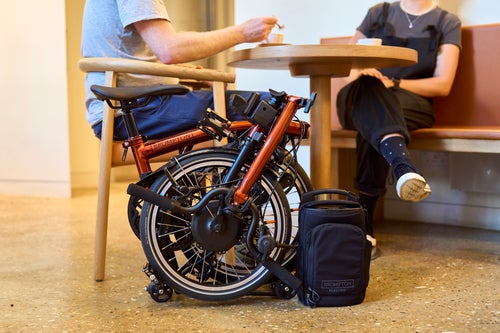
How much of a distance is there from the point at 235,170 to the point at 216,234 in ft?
0.58

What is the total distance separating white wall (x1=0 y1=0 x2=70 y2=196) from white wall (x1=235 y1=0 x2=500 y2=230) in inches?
50.4

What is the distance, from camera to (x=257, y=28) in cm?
184

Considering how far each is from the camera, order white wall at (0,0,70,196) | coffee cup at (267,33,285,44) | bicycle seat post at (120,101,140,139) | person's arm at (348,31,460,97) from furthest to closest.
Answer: white wall at (0,0,70,196) → person's arm at (348,31,460,97) → coffee cup at (267,33,285,44) → bicycle seat post at (120,101,140,139)

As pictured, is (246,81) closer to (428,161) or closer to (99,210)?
(428,161)

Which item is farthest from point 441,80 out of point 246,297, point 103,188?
point 103,188

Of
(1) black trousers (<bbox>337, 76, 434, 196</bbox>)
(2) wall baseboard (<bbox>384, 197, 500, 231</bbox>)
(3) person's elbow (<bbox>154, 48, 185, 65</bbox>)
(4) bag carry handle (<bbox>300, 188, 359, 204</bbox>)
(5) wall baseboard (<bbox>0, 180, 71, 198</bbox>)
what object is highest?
(3) person's elbow (<bbox>154, 48, 185, 65</bbox>)

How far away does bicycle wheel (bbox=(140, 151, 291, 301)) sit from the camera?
1646 mm

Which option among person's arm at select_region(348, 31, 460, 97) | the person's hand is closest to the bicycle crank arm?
the person's hand

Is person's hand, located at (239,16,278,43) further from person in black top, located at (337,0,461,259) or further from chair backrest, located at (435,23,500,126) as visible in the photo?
chair backrest, located at (435,23,500,126)

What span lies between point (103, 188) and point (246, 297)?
0.54 meters

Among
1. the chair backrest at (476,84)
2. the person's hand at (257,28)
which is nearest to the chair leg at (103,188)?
the person's hand at (257,28)

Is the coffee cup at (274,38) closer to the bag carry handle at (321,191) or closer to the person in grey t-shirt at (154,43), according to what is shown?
the person in grey t-shirt at (154,43)

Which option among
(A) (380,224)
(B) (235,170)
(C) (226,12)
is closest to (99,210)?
(B) (235,170)

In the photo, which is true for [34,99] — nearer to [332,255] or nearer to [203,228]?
[203,228]
